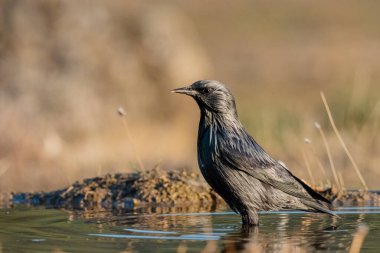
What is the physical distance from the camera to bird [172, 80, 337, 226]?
10.3 m

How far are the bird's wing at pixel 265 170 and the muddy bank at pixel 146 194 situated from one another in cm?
158

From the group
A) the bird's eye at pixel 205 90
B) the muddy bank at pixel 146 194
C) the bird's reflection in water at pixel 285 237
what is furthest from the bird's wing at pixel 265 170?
the muddy bank at pixel 146 194

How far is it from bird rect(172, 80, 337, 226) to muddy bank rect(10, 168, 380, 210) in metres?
1.60

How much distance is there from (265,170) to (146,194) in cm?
238

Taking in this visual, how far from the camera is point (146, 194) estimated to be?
12.4 meters

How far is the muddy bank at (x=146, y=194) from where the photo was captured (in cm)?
1231

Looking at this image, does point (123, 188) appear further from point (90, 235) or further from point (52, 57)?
point (52, 57)

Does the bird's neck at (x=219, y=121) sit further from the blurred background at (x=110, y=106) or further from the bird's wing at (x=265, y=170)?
the blurred background at (x=110, y=106)

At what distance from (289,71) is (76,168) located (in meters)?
24.5

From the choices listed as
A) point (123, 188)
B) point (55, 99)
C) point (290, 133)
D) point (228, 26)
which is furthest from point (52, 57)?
point (228, 26)

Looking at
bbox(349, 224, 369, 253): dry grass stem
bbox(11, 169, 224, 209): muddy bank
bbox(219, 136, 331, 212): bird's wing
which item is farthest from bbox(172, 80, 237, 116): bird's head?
bbox(349, 224, 369, 253): dry grass stem

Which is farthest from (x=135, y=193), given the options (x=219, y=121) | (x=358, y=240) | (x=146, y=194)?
(x=358, y=240)

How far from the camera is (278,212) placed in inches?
448

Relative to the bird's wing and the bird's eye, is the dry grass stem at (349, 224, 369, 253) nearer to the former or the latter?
the bird's wing
